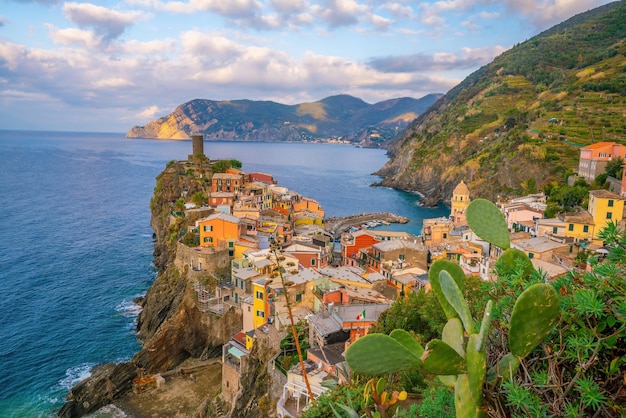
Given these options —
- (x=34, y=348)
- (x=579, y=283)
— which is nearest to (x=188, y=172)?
(x=34, y=348)

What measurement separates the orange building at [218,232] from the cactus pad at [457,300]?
102 feet

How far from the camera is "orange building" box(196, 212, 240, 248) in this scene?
114ft

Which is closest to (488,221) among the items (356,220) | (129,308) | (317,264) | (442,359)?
(442,359)

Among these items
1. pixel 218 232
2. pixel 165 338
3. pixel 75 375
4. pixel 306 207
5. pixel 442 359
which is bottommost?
pixel 75 375

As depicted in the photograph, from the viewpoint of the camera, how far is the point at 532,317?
4.14 metres

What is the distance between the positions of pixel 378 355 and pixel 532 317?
1.49 meters

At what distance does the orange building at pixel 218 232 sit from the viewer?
34844 millimetres

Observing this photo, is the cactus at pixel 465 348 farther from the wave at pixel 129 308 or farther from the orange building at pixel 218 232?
the wave at pixel 129 308

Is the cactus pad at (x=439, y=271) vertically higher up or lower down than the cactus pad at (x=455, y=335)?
higher up

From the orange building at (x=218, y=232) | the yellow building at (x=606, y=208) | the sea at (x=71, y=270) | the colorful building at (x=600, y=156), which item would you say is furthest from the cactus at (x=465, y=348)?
the colorful building at (x=600, y=156)

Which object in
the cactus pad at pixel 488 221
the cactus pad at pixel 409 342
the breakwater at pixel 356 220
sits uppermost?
the cactus pad at pixel 488 221

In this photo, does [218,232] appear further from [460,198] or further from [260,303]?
[460,198]

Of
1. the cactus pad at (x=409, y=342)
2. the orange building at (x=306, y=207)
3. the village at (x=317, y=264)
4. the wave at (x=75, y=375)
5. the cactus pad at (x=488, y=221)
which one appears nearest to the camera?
the cactus pad at (x=409, y=342)

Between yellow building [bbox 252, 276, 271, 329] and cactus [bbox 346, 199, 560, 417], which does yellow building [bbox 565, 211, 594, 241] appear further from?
cactus [bbox 346, 199, 560, 417]
